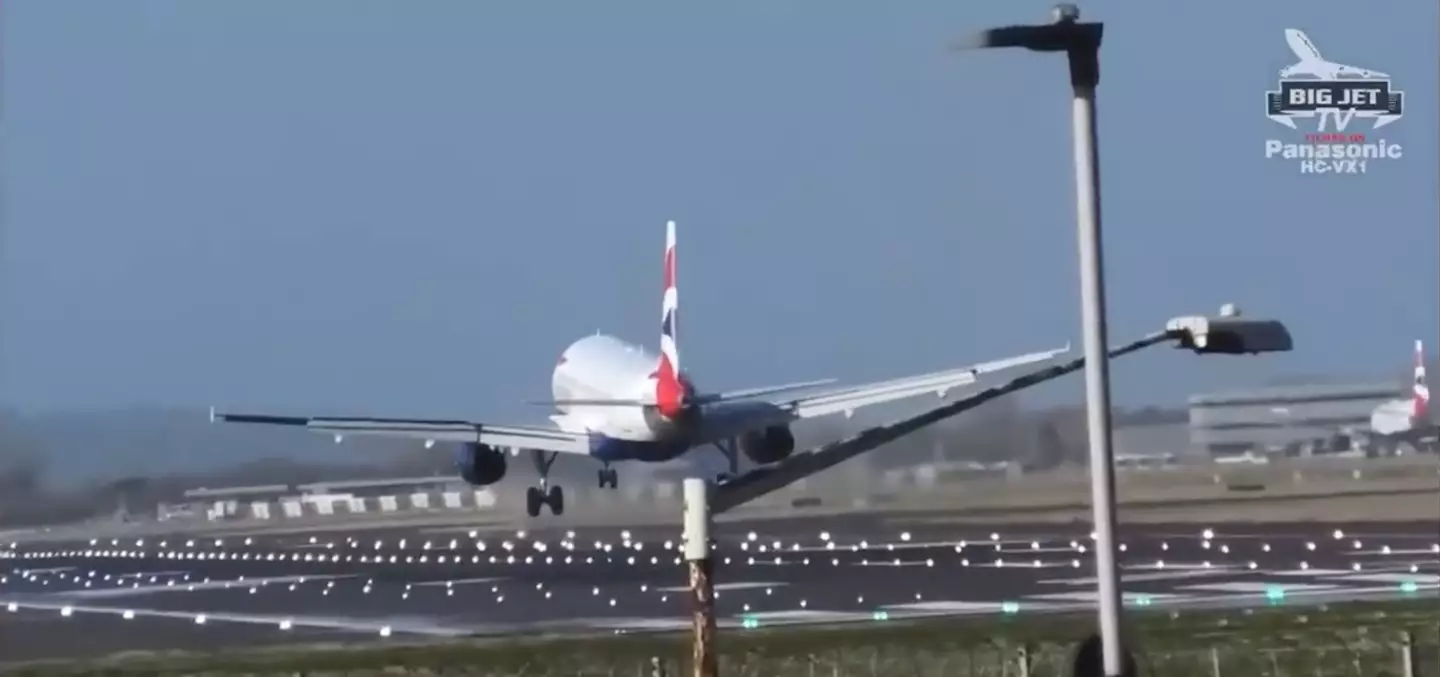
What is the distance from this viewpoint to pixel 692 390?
48.2m

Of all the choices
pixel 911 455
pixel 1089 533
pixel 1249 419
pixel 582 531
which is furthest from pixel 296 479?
pixel 1249 419

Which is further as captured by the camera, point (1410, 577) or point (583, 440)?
point (583, 440)

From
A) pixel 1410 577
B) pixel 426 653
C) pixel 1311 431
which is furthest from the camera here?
pixel 1311 431

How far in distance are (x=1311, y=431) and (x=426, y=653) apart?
75.5ft

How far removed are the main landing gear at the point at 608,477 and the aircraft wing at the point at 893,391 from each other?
3598mm

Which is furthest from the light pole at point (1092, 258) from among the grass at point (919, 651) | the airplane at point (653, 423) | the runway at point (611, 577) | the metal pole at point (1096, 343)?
the airplane at point (653, 423)

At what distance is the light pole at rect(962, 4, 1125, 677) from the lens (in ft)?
50.8

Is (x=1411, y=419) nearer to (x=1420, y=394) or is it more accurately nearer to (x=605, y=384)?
(x=1420, y=394)

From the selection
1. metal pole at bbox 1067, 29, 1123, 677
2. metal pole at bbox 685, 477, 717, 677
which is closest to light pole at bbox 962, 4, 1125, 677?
metal pole at bbox 1067, 29, 1123, 677

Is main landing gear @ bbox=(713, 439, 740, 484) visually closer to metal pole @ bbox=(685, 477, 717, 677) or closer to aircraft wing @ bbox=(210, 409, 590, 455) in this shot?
aircraft wing @ bbox=(210, 409, 590, 455)

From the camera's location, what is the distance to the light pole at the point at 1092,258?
15.5m

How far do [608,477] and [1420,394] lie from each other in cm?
1693

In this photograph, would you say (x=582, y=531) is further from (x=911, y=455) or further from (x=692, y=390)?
(x=911, y=455)

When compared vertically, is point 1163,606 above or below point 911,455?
below
